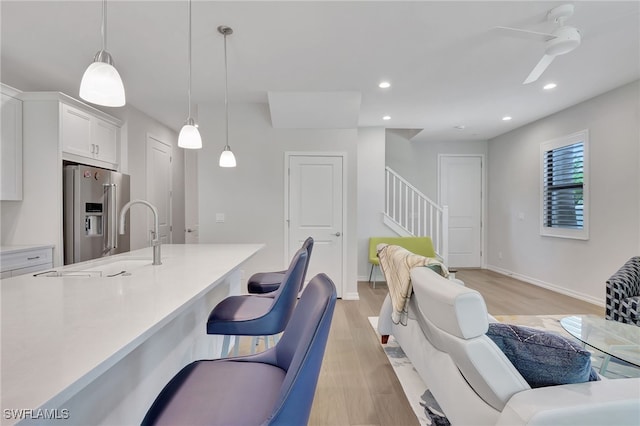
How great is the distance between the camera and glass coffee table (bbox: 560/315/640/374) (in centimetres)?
162

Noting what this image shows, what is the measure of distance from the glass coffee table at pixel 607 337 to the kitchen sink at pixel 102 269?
8.48 ft

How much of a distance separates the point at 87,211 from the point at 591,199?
589 cm

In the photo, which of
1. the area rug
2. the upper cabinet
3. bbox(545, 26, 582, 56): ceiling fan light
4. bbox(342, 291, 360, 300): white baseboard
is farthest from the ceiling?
the area rug

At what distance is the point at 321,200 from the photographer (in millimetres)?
4047

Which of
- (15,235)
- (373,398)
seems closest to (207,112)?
(15,235)

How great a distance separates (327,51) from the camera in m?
2.58

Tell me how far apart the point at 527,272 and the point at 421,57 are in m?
4.12

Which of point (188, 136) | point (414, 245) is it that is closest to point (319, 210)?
point (414, 245)

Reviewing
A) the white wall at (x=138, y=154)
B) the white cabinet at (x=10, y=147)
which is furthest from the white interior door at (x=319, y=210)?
the white cabinet at (x=10, y=147)

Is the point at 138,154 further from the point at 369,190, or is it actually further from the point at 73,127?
the point at 369,190

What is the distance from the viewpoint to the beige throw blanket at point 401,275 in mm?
1898

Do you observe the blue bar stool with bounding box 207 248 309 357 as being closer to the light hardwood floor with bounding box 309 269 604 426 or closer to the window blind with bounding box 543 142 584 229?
the light hardwood floor with bounding box 309 269 604 426

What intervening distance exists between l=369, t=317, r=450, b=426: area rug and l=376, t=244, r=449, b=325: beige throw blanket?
0.42 m

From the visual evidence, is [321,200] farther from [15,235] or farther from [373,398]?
[15,235]
